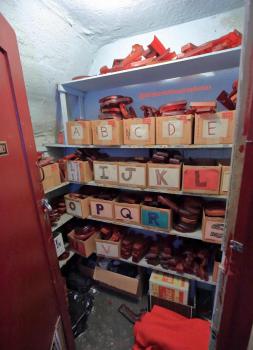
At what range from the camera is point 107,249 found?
5.68ft

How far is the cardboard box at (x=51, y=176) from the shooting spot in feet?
4.94

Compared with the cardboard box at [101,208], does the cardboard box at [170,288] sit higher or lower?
lower

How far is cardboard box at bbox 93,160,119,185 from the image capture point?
4.92ft

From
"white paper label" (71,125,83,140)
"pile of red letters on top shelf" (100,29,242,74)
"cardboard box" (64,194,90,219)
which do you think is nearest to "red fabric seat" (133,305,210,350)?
"cardboard box" (64,194,90,219)

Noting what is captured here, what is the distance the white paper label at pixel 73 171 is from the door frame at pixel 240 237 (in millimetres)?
1327

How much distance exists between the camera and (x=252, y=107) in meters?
0.39

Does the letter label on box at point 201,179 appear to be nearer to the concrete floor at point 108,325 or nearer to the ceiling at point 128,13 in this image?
the ceiling at point 128,13

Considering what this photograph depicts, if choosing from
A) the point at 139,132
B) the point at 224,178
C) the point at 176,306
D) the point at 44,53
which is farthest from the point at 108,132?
the point at 176,306

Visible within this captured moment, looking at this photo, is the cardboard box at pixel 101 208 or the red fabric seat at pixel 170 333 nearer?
the red fabric seat at pixel 170 333

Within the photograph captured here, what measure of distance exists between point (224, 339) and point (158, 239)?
48.5 inches

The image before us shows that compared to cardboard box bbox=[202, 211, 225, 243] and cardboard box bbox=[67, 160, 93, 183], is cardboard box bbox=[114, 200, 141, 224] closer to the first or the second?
cardboard box bbox=[67, 160, 93, 183]

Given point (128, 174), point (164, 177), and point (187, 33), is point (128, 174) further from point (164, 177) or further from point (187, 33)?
point (187, 33)

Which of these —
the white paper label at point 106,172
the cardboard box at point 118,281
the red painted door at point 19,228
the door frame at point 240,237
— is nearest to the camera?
the door frame at point 240,237

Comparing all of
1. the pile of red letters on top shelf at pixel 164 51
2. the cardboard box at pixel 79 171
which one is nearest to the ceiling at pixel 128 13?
the pile of red letters on top shelf at pixel 164 51
